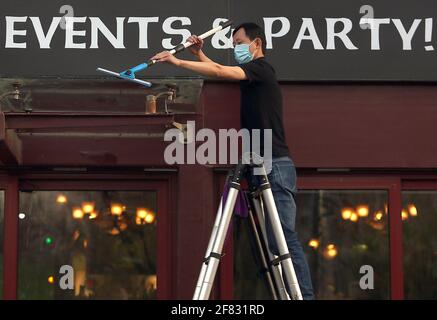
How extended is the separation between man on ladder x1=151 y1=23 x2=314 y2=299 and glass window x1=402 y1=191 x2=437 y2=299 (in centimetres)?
Answer: 155

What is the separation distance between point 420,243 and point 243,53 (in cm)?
223

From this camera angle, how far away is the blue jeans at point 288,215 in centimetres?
662

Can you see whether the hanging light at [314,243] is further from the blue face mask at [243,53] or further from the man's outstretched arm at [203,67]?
the man's outstretched arm at [203,67]

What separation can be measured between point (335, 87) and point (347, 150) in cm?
49

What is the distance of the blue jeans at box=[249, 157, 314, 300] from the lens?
6.62 meters

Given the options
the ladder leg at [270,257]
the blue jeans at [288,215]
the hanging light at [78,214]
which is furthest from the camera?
the hanging light at [78,214]

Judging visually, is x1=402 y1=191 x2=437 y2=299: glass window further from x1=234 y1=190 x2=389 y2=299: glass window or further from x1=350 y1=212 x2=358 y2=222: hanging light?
x1=350 y1=212 x2=358 y2=222: hanging light

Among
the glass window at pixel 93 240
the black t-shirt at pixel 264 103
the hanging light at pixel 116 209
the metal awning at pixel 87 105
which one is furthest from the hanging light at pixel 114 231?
the black t-shirt at pixel 264 103

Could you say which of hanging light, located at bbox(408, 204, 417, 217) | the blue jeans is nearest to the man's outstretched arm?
the blue jeans

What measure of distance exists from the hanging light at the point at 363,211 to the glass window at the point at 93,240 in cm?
158

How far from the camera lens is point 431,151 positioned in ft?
26.6

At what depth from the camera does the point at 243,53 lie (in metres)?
7.11

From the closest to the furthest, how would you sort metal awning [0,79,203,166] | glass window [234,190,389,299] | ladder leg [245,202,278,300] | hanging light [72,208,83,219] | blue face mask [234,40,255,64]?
ladder leg [245,202,278,300]
blue face mask [234,40,255,64]
metal awning [0,79,203,166]
glass window [234,190,389,299]
hanging light [72,208,83,219]
